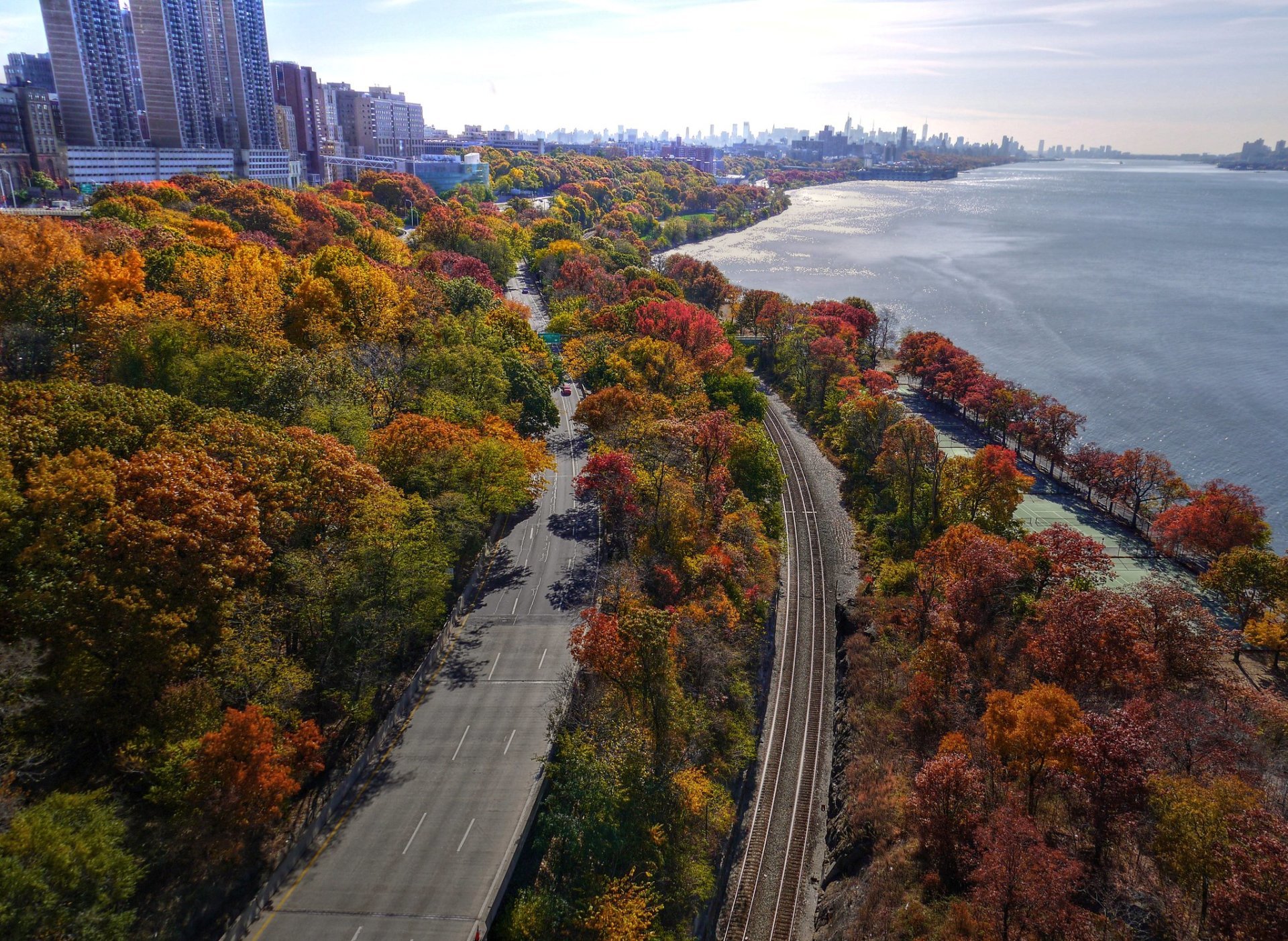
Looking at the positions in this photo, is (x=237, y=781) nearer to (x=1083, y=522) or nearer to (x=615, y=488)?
(x=615, y=488)

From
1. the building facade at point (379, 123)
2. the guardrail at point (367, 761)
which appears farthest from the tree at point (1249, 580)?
the building facade at point (379, 123)

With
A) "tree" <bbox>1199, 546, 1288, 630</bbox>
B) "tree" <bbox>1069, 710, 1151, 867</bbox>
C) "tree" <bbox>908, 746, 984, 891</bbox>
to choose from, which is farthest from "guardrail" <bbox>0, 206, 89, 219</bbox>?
"tree" <bbox>1199, 546, 1288, 630</bbox>

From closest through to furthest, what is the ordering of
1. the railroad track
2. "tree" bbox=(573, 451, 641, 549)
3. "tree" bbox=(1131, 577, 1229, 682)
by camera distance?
the railroad track, "tree" bbox=(1131, 577, 1229, 682), "tree" bbox=(573, 451, 641, 549)

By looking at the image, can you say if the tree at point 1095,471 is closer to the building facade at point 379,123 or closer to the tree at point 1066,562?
the tree at point 1066,562

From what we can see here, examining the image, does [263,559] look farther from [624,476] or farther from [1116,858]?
[1116,858]

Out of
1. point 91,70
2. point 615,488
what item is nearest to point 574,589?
point 615,488

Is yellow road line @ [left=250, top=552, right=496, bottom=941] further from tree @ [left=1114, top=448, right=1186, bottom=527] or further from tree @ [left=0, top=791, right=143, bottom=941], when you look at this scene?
tree @ [left=1114, top=448, right=1186, bottom=527]

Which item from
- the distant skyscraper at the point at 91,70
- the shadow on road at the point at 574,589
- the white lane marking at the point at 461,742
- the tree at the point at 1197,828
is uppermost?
the distant skyscraper at the point at 91,70

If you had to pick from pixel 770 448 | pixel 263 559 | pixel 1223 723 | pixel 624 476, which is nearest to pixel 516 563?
pixel 624 476
